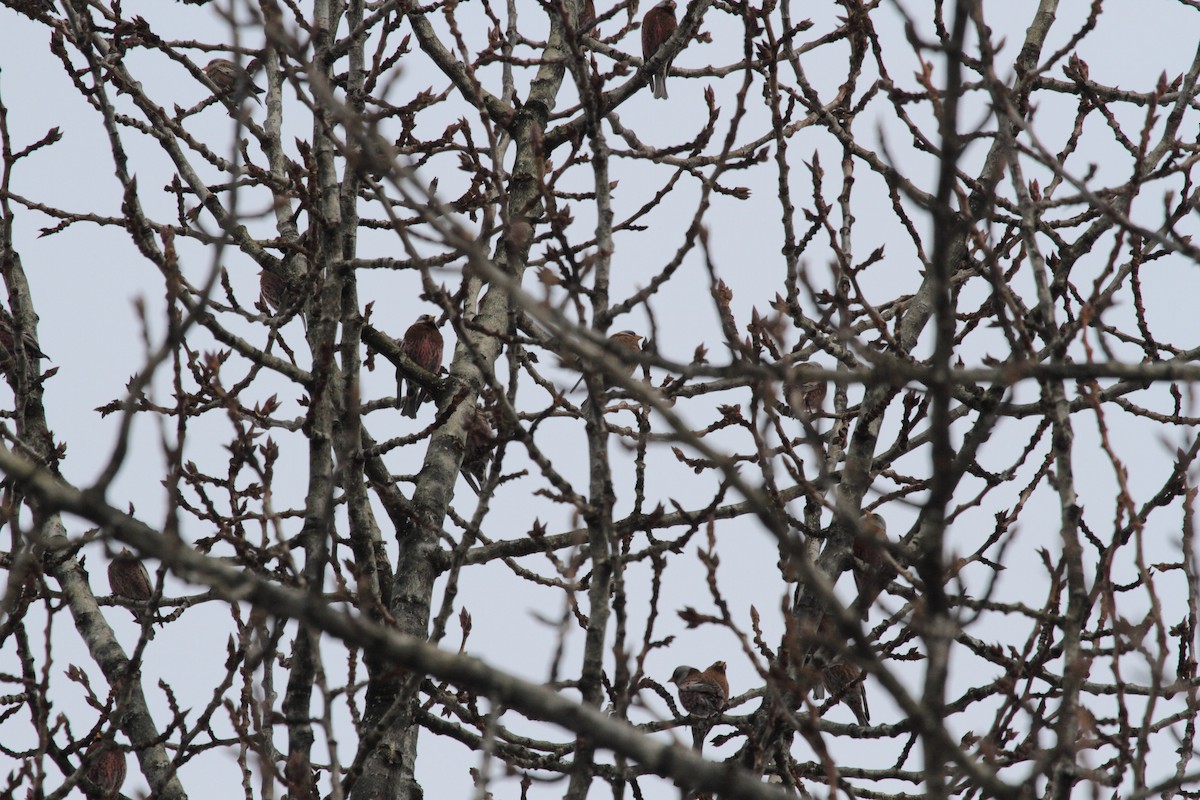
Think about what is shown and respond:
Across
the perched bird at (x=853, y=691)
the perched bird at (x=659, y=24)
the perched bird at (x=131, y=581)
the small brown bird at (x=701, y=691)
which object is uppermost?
the perched bird at (x=659, y=24)

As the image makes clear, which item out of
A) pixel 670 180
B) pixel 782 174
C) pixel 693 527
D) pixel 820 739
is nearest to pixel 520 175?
pixel 670 180

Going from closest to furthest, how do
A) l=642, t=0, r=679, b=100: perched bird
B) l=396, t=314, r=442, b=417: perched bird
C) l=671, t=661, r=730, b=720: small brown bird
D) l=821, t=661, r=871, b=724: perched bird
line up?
l=821, t=661, r=871, b=724: perched bird → l=671, t=661, r=730, b=720: small brown bird → l=396, t=314, r=442, b=417: perched bird → l=642, t=0, r=679, b=100: perched bird

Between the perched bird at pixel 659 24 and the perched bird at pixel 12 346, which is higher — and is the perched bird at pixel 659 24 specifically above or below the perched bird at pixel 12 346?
above

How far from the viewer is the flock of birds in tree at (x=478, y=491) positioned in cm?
361

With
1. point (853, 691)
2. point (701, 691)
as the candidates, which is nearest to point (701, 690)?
point (701, 691)

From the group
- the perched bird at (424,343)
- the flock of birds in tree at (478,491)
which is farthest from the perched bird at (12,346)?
the perched bird at (424,343)

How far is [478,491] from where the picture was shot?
253 inches

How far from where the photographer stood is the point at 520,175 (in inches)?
221

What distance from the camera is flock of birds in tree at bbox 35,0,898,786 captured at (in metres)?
3.61

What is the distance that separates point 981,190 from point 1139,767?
2.09 meters

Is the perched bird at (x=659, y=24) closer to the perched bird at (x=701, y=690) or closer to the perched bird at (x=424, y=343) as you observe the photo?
the perched bird at (x=424, y=343)

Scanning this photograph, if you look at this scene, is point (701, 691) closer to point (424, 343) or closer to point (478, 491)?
point (478, 491)

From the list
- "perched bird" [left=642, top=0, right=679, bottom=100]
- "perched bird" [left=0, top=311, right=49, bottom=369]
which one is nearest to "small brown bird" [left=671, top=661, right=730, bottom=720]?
"perched bird" [left=642, top=0, right=679, bottom=100]

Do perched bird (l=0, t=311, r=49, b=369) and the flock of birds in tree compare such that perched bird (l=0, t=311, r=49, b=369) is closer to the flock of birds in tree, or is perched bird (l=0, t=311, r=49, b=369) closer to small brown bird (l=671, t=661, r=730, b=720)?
the flock of birds in tree
